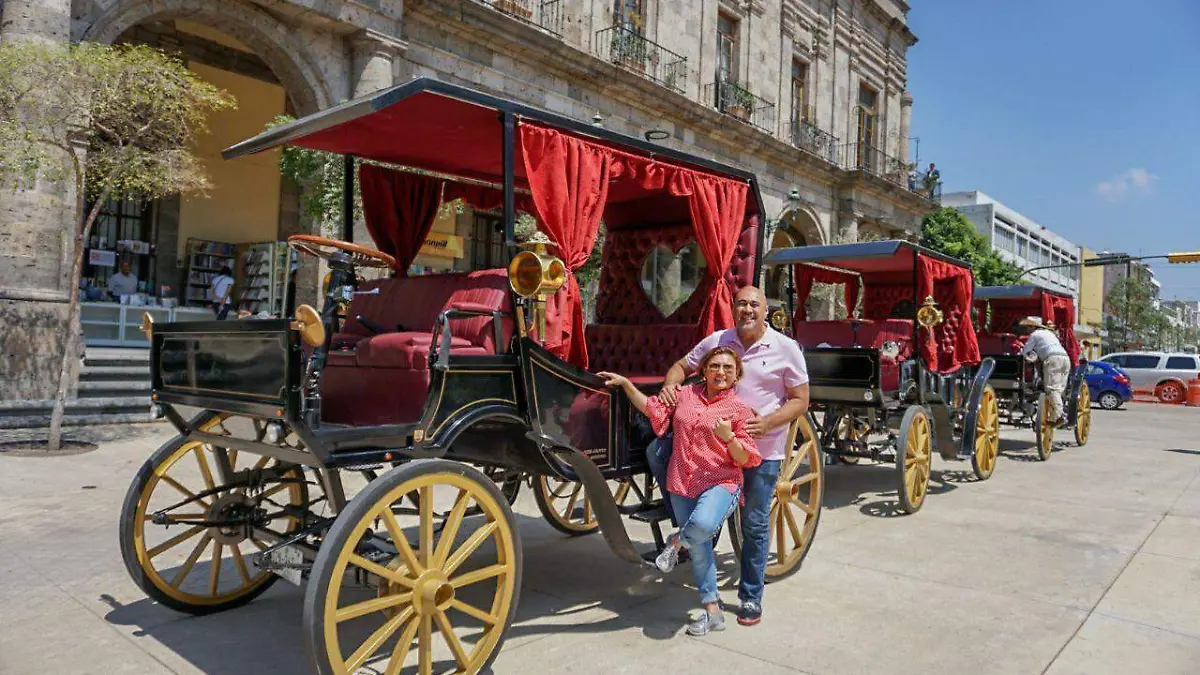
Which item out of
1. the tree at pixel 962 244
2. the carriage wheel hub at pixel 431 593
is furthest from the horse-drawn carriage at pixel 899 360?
the tree at pixel 962 244

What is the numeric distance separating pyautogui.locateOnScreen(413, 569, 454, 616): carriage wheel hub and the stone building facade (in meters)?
8.86

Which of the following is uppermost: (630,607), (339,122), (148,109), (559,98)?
(559,98)

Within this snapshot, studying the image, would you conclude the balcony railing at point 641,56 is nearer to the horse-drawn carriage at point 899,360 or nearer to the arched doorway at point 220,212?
the arched doorway at point 220,212

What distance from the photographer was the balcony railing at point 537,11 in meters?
15.6

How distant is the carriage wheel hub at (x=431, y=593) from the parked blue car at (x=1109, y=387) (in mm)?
24550

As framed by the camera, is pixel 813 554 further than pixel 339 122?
Yes

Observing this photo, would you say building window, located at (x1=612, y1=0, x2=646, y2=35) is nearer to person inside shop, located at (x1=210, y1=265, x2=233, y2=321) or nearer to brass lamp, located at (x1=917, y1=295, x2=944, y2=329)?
person inside shop, located at (x1=210, y1=265, x2=233, y2=321)

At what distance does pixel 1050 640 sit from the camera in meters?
4.34

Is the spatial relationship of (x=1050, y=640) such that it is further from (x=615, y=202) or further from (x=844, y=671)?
(x=615, y=202)

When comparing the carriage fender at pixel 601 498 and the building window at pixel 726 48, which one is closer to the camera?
the carriage fender at pixel 601 498

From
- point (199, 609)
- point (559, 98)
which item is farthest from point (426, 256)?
point (199, 609)

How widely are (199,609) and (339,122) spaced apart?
8.36 feet

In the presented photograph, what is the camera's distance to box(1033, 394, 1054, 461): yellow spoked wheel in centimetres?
1131

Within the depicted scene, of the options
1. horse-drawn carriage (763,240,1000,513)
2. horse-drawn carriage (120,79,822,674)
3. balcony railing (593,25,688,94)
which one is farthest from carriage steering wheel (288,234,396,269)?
balcony railing (593,25,688,94)
